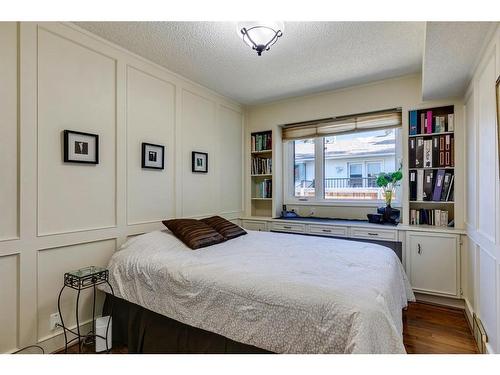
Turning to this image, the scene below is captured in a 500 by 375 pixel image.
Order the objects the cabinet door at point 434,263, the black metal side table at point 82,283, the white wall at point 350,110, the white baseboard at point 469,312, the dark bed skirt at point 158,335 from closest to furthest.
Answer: the dark bed skirt at point 158,335, the black metal side table at point 82,283, the white baseboard at point 469,312, the cabinet door at point 434,263, the white wall at point 350,110

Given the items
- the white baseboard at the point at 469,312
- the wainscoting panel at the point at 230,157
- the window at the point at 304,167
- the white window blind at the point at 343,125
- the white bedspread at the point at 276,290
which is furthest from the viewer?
the window at the point at 304,167

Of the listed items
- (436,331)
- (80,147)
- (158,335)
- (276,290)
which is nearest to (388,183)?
(436,331)

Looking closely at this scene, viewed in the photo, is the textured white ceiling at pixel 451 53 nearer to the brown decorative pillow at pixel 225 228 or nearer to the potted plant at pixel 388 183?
the potted plant at pixel 388 183

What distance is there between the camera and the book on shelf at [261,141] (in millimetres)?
4095

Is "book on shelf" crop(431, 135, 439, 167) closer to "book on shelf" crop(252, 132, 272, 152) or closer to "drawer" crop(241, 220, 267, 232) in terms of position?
"book on shelf" crop(252, 132, 272, 152)

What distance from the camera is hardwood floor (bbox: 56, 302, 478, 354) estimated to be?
80.7 inches

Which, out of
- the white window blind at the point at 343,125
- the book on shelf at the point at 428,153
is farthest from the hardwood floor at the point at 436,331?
the white window blind at the point at 343,125

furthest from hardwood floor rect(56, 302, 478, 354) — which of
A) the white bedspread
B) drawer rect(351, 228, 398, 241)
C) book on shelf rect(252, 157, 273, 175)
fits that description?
book on shelf rect(252, 157, 273, 175)

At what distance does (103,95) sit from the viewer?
238 centimetres

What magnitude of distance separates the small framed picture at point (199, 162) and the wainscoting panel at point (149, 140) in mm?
312

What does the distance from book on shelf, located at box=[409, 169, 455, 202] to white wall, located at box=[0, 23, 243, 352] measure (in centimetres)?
262

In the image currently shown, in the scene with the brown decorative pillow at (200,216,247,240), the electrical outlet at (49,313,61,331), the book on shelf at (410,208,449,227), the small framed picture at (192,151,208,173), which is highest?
the small framed picture at (192,151,208,173)

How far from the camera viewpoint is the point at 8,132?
5.98 feet
